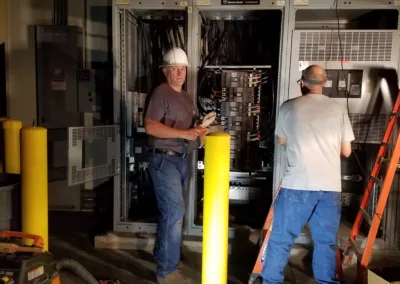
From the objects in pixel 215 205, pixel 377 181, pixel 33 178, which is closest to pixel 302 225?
pixel 377 181

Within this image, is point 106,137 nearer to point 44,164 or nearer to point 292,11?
point 44,164

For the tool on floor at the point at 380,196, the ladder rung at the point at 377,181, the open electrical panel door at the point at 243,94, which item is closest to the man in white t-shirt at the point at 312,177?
the tool on floor at the point at 380,196

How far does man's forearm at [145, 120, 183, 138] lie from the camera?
2657 mm

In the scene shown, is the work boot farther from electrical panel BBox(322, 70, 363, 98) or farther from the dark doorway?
the dark doorway

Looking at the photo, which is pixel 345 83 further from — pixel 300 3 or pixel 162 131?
pixel 162 131

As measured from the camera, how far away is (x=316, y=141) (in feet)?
8.03

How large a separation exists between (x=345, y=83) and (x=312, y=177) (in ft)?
3.86

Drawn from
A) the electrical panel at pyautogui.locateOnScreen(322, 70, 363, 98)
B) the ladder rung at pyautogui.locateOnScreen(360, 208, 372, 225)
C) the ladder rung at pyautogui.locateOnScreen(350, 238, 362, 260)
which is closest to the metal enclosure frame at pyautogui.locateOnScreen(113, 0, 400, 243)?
the electrical panel at pyautogui.locateOnScreen(322, 70, 363, 98)

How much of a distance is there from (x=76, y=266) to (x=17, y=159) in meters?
0.97

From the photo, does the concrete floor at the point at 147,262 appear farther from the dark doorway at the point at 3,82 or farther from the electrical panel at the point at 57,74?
the dark doorway at the point at 3,82

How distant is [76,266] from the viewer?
2.24 m

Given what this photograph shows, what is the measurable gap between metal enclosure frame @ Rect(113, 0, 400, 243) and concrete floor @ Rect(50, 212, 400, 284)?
212mm

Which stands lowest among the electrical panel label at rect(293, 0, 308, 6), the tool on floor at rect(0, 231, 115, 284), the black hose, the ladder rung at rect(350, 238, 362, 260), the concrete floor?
the concrete floor

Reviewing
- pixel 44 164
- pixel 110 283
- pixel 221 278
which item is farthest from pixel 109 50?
pixel 221 278
